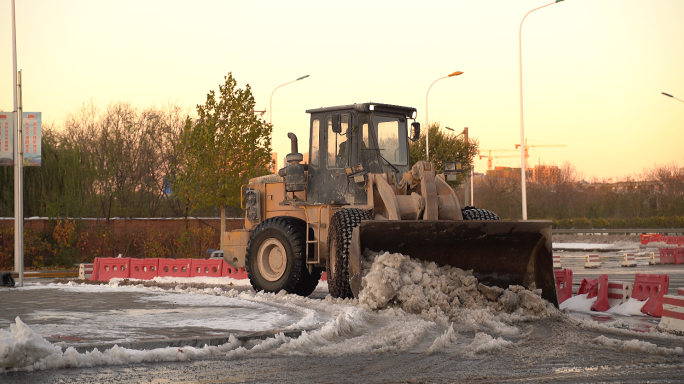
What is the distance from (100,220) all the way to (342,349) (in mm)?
26083

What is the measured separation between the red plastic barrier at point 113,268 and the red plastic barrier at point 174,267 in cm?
117

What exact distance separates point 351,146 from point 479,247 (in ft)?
10.5

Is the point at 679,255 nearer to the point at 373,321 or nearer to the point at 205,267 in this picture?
the point at 205,267

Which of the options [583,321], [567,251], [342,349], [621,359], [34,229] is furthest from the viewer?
[567,251]

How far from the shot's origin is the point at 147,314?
33.5 ft

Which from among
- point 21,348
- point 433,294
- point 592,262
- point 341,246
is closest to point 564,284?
point 433,294

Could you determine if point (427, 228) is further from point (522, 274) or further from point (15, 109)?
A: point (15, 109)

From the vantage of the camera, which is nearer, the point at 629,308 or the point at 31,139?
the point at 629,308

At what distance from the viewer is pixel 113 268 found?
2117 centimetres

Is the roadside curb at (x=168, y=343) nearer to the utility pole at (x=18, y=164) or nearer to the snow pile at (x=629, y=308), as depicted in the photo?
the snow pile at (x=629, y=308)

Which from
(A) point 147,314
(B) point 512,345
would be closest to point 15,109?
(A) point 147,314

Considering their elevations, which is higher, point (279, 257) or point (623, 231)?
point (279, 257)

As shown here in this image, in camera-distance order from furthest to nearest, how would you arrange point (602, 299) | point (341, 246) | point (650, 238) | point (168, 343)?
point (650, 238), point (602, 299), point (341, 246), point (168, 343)

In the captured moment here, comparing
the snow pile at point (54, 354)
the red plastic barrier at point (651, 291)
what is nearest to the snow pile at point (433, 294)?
the red plastic barrier at point (651, 291)
